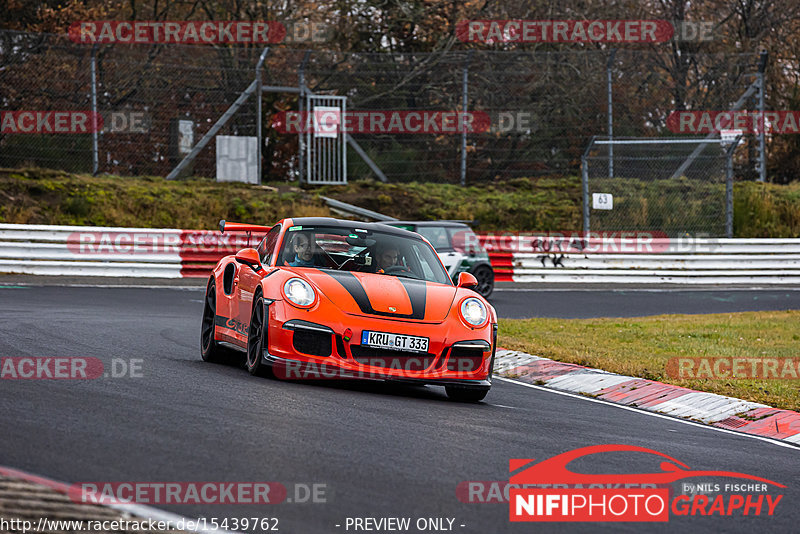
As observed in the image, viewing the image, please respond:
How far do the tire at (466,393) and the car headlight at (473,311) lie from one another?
50cm

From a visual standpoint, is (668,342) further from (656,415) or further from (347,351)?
(347,351)

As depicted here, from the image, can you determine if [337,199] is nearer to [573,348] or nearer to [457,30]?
[457,30]

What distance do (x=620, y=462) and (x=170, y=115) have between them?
729 inches

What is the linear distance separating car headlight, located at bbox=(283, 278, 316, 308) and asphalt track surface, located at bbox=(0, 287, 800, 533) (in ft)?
1.98

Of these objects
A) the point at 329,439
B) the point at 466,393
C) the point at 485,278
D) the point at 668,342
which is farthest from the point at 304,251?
the point at 485,278

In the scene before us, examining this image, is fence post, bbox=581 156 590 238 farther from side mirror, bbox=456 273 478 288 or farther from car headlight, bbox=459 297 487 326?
car headlight, bbox=459 297 487 326

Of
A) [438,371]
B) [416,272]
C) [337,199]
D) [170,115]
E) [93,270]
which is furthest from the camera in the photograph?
[337,199]

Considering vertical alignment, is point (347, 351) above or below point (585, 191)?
below

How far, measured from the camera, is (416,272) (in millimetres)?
9117

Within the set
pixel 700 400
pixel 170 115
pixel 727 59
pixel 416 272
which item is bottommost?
pixel 700 400

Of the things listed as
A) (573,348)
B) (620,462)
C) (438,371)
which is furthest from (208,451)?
(573,348)

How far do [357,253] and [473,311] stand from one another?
1.20 metres

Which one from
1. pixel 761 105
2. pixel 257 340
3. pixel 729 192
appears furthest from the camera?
pixel 761 105

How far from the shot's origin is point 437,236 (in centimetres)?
1908
